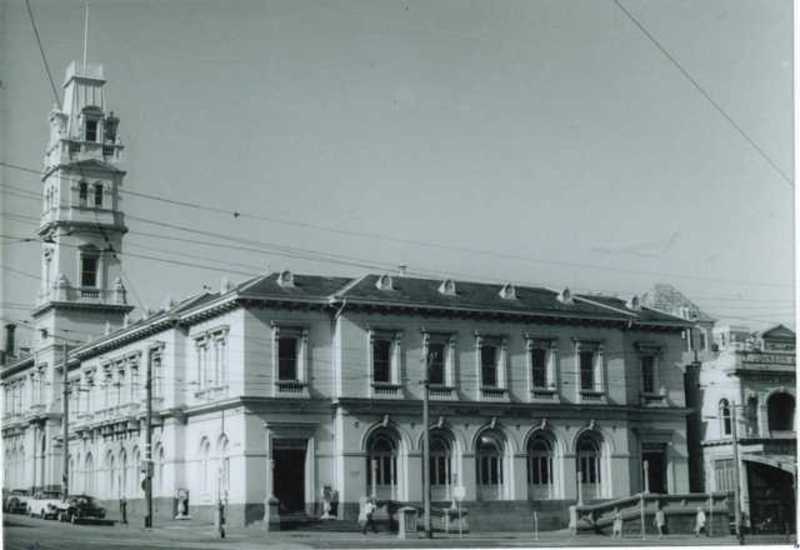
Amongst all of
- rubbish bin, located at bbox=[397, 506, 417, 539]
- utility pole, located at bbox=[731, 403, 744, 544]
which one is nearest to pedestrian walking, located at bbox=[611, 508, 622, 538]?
utility pole, located at bbox=[731, 403, 744, 544]

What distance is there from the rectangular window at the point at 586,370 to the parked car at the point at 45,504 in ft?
40.4

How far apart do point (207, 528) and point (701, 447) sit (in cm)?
1329

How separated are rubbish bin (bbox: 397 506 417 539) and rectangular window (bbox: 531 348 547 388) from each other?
548 cm

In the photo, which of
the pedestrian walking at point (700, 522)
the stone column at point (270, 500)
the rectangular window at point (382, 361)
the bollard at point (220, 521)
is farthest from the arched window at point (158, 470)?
the pedestrian walking at point (700, 522)

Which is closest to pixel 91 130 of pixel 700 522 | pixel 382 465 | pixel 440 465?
pixel 382 465

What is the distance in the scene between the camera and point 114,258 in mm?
26266

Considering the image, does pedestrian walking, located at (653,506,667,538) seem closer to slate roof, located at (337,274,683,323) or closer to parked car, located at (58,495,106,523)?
slate roof, located at (337,274,683,323)

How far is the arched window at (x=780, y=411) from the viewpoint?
3049cm

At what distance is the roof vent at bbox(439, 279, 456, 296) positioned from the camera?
2888cm

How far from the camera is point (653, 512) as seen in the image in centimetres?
3259

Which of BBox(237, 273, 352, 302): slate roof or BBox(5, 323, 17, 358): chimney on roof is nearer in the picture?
BBox(5, 323, 17, 358): chimney on roof

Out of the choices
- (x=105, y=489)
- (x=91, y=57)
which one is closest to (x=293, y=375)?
(x=105, y=489)

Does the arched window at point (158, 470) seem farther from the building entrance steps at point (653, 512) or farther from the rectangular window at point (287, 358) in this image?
the building entrance steps at point (653, 512)

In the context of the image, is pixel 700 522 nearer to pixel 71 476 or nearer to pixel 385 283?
pixel 385 283
